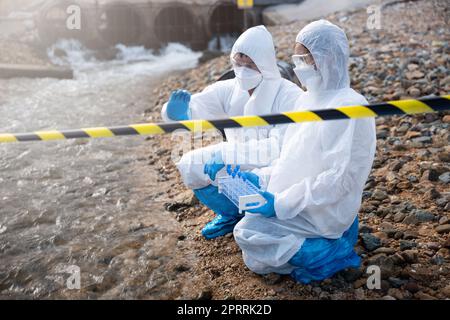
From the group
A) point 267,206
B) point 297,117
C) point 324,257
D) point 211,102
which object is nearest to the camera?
point 297,117

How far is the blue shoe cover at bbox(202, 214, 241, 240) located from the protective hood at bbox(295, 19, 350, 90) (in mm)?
1371

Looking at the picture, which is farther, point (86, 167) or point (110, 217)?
point (86, 167)

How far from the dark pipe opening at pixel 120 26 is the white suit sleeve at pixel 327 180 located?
13.9m

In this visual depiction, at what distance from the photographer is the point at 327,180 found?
8.26 ft

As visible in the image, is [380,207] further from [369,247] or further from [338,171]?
[338,171]

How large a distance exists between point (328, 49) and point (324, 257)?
1236 millimetres

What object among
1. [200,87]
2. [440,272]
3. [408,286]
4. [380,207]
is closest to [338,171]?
[408,286]

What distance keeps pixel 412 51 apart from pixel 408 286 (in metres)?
6.06

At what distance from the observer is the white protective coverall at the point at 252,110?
3184 mm

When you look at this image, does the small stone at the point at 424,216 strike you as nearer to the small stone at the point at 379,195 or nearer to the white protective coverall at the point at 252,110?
the small stone at the point at 379,195

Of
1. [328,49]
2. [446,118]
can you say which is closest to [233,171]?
[328,49]

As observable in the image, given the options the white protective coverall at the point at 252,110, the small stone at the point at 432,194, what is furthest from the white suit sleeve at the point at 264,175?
the small stone at the point at 432,194

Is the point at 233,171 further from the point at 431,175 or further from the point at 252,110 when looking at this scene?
the point at 431,175

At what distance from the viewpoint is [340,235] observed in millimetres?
2762
